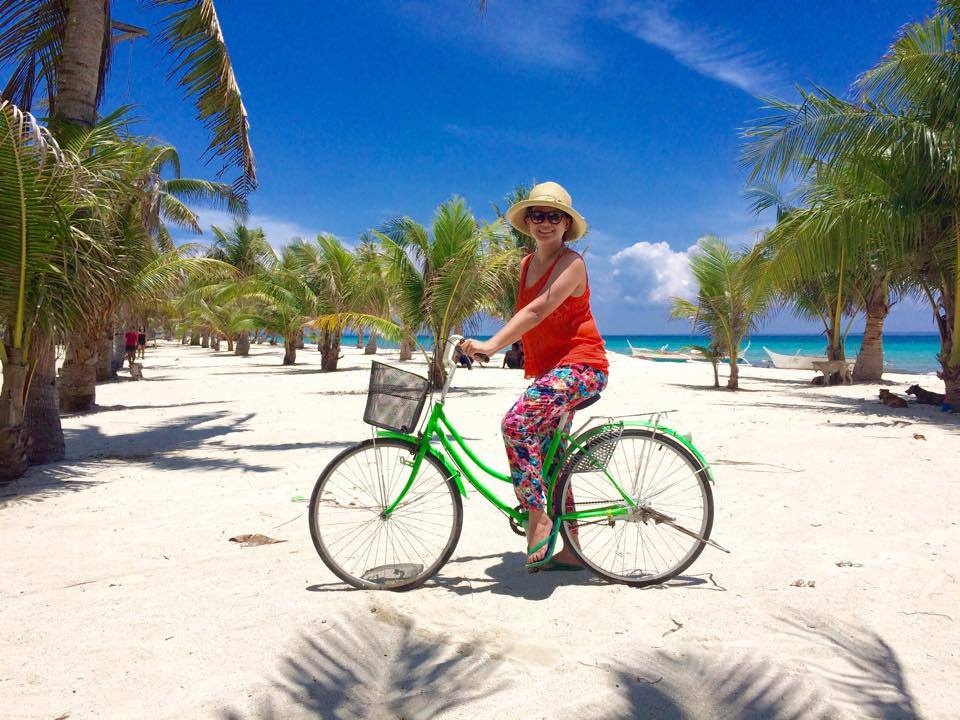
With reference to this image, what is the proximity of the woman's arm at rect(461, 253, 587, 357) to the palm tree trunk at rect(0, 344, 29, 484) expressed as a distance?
4.66 m

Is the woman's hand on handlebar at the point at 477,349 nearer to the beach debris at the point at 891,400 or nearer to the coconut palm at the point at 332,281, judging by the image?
the beach debris at the point at 891,400

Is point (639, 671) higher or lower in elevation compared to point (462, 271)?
lower

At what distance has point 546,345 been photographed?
3.09 m

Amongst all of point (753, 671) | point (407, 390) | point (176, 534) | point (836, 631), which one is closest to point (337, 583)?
point (407, 390)

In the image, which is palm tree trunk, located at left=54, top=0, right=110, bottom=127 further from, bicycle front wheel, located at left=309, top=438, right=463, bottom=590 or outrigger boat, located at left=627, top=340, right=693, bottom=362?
outrigger boat, located at left=627, top=340, right=693, bottom=362

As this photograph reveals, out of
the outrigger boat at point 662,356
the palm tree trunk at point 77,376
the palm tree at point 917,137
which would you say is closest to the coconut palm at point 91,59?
the palm tree trunk at point 77,376

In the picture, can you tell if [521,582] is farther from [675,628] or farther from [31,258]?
[31,258]

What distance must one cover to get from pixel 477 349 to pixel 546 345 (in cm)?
43

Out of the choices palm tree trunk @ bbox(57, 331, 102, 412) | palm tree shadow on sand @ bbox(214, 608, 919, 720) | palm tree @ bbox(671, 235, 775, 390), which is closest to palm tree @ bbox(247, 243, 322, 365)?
palm tree trunk @ bbox(57, 331, 102, 412)

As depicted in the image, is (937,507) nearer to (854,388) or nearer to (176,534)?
(176,534)

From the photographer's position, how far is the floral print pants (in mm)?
2910

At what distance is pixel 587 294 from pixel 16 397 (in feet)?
17.2

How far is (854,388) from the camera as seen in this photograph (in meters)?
15.6

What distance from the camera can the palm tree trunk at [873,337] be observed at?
57.9ft
